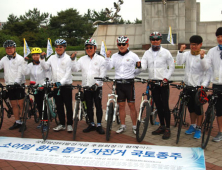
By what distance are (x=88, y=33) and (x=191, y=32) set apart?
35.2 m

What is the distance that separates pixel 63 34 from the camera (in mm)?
55469

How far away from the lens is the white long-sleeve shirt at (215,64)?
5.14m

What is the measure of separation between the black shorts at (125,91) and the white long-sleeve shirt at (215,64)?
1.55m

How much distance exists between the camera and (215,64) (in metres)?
5.23

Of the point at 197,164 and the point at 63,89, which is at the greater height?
the point at 63,89

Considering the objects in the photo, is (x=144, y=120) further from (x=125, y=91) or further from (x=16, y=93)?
(x=16, y=93)

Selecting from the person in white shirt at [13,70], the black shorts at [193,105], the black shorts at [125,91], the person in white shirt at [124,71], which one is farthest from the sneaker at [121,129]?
the person in white shirt at [13,70]

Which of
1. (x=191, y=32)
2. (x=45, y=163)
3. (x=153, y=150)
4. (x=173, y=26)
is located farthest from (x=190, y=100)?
(x=191, y=32)

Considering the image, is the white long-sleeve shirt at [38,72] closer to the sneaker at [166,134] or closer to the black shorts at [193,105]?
the sneaker at [166,134]

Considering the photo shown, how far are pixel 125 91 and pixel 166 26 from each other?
1788 cm

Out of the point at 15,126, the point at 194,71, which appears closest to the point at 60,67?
the point at 15,126

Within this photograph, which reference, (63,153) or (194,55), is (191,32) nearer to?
(194,55)

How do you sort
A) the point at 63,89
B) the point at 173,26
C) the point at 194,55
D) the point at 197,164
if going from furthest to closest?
the point at 173,26 → the point at 63,89 → the point at 194,55 → the point at 197,164

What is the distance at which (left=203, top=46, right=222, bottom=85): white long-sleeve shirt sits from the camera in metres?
5.14
